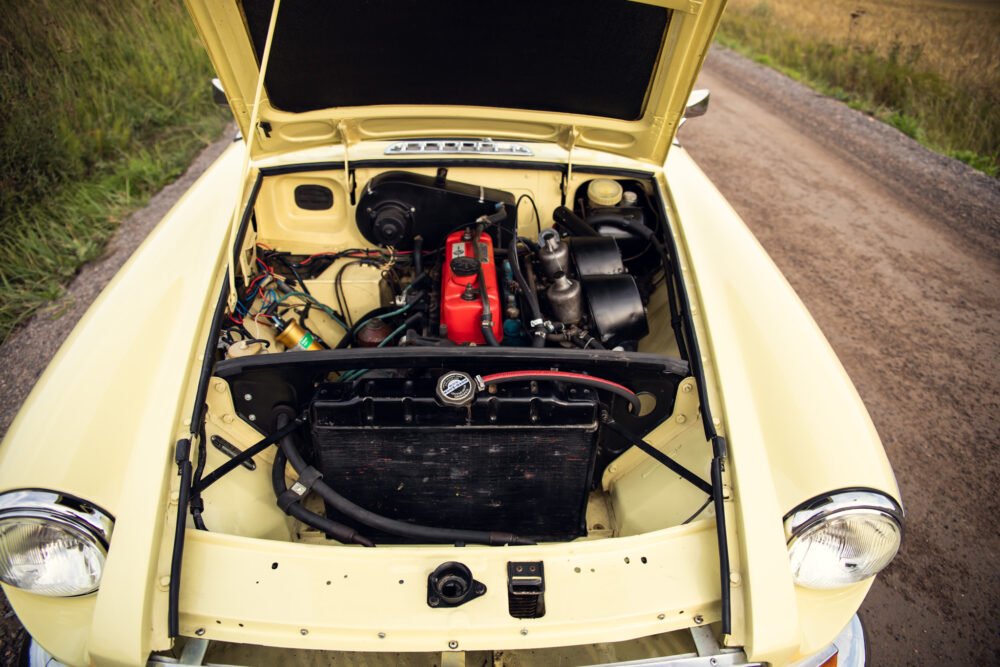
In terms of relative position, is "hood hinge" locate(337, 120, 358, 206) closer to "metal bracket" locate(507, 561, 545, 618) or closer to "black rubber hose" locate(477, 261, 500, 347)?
"black rubber hose" locate(477, 261, 500, 347)

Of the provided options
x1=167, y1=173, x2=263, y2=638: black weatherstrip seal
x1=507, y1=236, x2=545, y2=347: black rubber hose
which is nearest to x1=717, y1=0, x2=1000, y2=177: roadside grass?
x1=507, y1=236, x2=545, y2=347: black rubber hose

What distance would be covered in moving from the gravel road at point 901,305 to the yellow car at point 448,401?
104cm

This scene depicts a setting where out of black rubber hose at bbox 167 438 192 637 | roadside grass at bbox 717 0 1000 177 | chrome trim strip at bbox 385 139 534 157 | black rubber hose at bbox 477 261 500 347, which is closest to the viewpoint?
black rubber hose at bbox 167 438 192 637

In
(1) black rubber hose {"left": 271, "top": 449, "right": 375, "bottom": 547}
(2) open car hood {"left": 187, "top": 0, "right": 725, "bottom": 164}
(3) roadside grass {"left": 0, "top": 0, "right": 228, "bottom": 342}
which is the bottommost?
(3) roadside grass {"left": 0, "top": 0, "right": 228, "bottom": 342}

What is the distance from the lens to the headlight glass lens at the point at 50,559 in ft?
4.06

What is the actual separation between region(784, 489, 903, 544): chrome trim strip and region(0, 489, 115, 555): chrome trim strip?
1.55 m

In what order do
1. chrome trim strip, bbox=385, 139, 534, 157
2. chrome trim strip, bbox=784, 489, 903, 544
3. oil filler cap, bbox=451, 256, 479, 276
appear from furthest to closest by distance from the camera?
1. chrome trim strip, bbox=385, 139, 534, 157
2. oil filler cap, bbox=451, 256, 479, 276
3. chrome trim strip, bbox=784, 489, 903, 544

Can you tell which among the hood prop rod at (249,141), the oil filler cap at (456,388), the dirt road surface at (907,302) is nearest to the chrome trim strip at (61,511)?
the hood prop rod at (249,141)

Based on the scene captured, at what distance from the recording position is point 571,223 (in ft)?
7.39

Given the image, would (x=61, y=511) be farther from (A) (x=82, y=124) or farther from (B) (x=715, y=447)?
(A) (x=82, y=124)

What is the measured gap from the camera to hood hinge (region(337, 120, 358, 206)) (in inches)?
85.1

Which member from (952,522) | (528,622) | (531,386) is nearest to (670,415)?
(531,386)

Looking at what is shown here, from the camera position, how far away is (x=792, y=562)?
4.34 ft

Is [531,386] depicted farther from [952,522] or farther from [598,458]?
[952,522]
